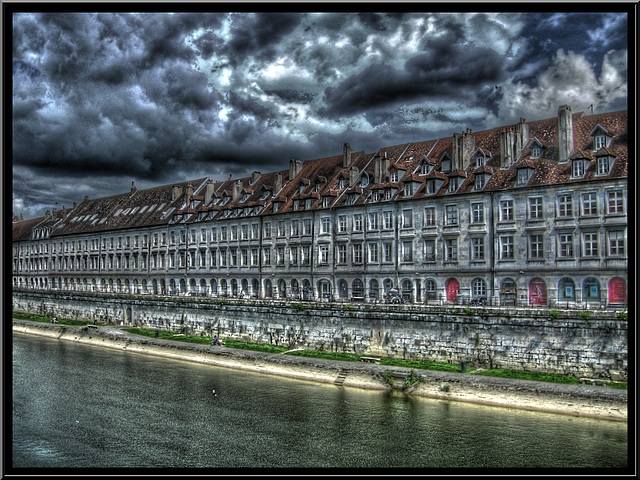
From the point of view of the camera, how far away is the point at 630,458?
49.2 ft

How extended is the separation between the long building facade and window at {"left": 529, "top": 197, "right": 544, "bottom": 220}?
108 millimetres

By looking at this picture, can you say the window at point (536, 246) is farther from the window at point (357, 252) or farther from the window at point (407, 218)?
the window at point (357, 252)

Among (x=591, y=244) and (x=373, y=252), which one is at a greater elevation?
(x=591, y=244)

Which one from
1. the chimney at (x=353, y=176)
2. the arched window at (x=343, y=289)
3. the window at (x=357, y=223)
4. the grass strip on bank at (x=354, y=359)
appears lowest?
the grass strip on bank at (x=354, y=359)

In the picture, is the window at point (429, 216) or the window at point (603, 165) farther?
the window at point (429, 216)

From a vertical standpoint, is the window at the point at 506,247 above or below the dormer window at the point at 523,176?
below

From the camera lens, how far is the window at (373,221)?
5669 cm

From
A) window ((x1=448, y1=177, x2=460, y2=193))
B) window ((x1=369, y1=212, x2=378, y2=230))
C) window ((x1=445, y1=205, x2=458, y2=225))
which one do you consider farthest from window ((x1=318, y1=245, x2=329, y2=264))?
window ((x1=448, y1=177, x2=460, y2=193))

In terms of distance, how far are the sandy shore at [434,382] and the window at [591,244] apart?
14.3 meters

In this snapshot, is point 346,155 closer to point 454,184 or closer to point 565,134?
point 454,184

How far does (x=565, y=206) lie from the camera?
44.5m

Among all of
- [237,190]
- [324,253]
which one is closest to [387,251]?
[324,253]

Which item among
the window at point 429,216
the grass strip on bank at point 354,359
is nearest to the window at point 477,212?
the window at point 429,216

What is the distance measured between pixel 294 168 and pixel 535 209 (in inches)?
1354
